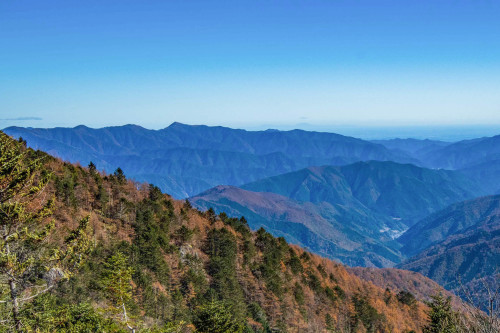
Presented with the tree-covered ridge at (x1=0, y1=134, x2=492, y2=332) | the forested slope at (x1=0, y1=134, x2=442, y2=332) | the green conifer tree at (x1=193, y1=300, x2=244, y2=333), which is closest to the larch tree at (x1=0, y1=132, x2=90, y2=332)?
the green conifer tree at (x1=193, y1=300, x2=244, y2=333)

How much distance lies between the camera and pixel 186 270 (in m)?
48.0

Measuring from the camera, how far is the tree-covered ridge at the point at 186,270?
32.8 meters

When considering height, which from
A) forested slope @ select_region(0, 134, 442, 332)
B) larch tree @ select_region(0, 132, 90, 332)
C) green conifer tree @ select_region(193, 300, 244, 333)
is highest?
larch tree @ select_region(0, 132, 90, 332)

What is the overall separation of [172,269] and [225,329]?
1112 inches

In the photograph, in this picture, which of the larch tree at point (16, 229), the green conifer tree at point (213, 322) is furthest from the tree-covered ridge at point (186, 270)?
the larch tree at point (16, 229)

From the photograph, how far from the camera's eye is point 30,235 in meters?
11.7

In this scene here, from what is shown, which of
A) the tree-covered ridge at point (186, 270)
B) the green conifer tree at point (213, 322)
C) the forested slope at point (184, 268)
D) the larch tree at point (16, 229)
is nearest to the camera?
the larch tree at point (16, 229)

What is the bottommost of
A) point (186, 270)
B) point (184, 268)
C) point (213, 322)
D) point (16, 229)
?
point (186, 270)

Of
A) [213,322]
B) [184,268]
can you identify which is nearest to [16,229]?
[213,322]

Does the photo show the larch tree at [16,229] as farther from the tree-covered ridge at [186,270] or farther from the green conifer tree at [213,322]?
the tree-covered ridge at [186,270]

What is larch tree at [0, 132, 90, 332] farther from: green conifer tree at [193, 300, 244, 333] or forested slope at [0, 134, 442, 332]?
forested slope at [0, 134, 442, 332]

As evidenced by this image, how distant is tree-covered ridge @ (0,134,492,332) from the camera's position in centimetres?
3278

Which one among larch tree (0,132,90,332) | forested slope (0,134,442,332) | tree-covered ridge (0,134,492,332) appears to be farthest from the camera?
forested slope (0,134,442,332)

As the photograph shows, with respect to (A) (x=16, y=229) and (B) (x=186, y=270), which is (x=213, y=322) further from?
(B) (x=186, y=270)
